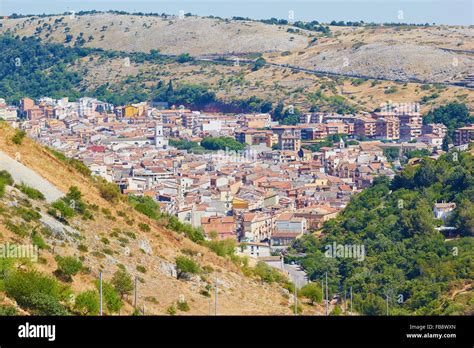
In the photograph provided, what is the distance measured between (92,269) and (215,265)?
3.11m

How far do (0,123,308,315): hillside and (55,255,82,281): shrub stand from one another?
0.07 metres

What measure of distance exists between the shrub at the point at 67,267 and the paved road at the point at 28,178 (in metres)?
2.41

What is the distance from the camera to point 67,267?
39.5 ft

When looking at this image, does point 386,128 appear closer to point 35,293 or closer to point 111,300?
point 111,300

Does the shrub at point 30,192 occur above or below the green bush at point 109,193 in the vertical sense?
above

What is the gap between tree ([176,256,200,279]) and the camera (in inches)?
564

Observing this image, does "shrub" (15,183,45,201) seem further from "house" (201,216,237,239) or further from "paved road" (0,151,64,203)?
"house" (201,216,237,239)

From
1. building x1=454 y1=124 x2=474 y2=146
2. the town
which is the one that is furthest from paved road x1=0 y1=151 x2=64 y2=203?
building x1=454 y1=124 x2=474 y2=146

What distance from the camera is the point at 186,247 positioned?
1606 centimetres

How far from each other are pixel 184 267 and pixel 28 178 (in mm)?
2302

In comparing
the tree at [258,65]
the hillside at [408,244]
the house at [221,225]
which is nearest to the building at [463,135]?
the hillside at [408,244]

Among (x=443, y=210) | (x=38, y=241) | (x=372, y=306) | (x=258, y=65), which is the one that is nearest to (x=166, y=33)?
(x=258, y=65)

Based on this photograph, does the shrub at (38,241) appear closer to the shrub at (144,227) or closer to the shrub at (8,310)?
the shrub at (144,227)

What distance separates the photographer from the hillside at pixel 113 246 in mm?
12750
